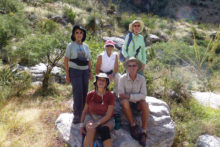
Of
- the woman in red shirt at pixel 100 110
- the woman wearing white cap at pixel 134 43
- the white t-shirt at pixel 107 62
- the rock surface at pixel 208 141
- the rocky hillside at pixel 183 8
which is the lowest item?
the rock surface at pixel 208 141

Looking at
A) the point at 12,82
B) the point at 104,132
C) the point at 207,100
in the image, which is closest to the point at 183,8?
the point at 207,100

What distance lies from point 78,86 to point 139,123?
129 centimetres

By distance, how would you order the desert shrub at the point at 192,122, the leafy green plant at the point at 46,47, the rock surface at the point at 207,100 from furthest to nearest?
the rock surface at the point at 207,100 → the leafy green plant at the point at 46,47 → the desert shrub at the point at 192,122

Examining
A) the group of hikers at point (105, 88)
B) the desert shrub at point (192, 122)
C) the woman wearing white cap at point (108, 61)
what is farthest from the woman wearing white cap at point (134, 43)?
the desert shrub at point (192, 122)

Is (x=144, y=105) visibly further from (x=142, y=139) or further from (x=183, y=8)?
(x=183, y=8)

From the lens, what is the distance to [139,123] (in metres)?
3.15

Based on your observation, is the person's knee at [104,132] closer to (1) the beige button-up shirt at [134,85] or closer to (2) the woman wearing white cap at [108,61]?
(1) the beige button-up shirt at [134,85]

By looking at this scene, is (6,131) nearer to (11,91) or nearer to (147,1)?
(11,91)

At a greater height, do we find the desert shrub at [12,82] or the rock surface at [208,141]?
the desert shrub at [12,82]

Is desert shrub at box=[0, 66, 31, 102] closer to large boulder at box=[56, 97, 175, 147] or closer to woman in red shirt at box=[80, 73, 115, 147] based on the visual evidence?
large boulder at box=[56, 97, 175, 147]

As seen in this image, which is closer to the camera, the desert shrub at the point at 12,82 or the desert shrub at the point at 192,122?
the desert shrub at the point at 192,122

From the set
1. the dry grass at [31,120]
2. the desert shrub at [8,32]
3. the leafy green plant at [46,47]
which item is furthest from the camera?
the desert shrub at [8,32]

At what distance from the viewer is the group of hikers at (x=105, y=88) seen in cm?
262

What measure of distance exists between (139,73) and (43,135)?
220cm
